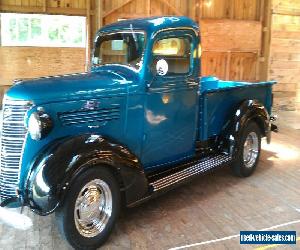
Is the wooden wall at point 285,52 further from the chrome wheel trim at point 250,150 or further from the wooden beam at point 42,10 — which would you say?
the chrome wheel trim at point 250,150

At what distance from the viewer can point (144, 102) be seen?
3465 mm

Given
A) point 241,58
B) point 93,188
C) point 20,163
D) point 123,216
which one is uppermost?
point 241,58

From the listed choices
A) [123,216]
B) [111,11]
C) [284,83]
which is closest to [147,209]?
[123,216]

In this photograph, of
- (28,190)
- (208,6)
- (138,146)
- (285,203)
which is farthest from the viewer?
(208,6)

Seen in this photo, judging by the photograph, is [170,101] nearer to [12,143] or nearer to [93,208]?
[93,208]

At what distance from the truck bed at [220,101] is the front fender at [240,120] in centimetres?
8

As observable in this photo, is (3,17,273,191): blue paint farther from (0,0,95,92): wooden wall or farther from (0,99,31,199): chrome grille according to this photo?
(0,0,95,92): wooden wall

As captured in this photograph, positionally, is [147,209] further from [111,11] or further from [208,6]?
[208,6]

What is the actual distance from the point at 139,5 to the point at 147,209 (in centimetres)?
660

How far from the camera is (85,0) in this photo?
340 inches

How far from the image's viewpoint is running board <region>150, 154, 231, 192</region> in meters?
3.53

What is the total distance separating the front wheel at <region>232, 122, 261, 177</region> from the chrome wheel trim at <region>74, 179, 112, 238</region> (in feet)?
6.60

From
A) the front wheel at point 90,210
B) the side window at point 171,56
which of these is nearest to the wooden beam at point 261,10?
the side window at point 171,56

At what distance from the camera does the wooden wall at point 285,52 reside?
34.0 ft
